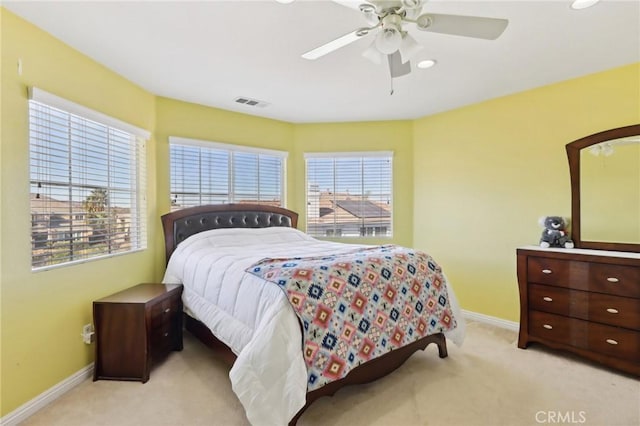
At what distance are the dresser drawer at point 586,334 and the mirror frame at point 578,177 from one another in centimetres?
73

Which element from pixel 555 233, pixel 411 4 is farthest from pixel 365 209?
pixel 411 4

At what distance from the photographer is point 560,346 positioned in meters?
2.75

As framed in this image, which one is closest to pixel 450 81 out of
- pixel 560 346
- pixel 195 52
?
pixel 195 52

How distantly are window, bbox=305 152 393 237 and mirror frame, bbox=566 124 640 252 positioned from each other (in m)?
2.03

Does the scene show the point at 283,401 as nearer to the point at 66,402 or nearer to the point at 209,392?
the point at 209,392

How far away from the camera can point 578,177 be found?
3039mm

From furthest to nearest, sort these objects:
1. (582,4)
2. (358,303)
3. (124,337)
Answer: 1. (124,337)
2. (358,303)
3. (582,4)

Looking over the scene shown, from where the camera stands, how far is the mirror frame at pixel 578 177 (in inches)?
110

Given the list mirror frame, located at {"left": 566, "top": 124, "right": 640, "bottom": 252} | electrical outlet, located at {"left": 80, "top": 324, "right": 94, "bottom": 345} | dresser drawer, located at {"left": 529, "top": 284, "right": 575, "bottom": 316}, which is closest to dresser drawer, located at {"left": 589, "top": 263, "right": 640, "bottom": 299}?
dresser drawer, located at {"left": 529, "top": 284, "right": 575, "bottom": 316}

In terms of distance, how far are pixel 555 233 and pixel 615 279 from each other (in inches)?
25.6

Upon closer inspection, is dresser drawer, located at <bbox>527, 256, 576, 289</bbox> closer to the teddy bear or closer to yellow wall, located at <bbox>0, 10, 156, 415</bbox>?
the teddy bear

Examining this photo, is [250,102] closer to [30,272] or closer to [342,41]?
[342,41]

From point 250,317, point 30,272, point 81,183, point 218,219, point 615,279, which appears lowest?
point 250,317

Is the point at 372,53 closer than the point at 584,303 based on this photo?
Yes
